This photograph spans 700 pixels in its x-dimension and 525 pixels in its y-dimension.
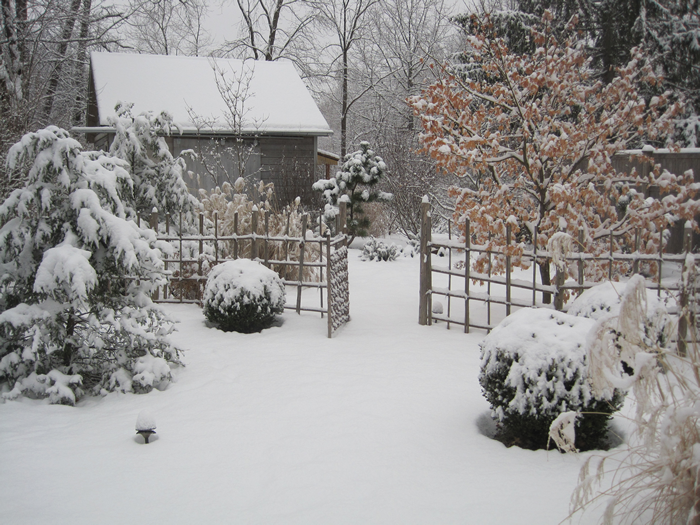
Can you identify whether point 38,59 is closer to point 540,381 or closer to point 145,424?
point 145,424

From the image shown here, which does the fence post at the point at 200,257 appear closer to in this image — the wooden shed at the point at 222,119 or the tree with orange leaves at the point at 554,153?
the tree with orange leaves at the point at 554,153

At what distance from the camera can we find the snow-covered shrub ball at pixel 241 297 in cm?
643

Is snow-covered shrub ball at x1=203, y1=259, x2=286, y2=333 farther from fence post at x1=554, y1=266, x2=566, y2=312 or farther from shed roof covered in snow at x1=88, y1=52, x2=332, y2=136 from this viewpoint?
shed roof covered in snow at x1=88, y1=52, x2=332, y2=136

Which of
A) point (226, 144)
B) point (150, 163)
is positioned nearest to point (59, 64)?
point (226, 144)

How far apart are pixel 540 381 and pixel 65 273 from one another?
3.39 meters

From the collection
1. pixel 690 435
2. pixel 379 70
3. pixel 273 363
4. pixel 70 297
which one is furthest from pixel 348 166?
pixel 379 70

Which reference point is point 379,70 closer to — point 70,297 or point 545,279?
point 545,279

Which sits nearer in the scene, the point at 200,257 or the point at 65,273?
the point at 65,273

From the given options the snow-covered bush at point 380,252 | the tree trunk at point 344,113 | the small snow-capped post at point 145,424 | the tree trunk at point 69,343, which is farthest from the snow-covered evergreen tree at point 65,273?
the tree trunk at point 344,113

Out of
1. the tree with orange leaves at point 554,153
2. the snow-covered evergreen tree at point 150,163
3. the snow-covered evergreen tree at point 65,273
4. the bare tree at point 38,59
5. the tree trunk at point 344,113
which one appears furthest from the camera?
the tree trunk at point 344,113

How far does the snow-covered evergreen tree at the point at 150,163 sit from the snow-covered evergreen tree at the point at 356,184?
5.03 meters

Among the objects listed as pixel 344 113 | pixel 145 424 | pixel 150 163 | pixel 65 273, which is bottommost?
pixel 145 424

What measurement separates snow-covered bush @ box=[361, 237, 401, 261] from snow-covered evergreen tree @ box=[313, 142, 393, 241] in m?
0.75

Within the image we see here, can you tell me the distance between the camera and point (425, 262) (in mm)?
6820
